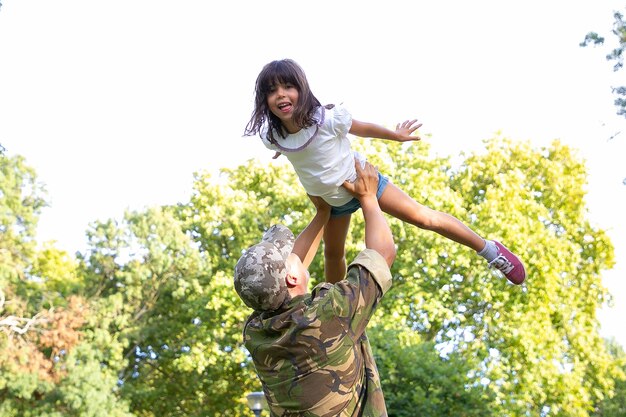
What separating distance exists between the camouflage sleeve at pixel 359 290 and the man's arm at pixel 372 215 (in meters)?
0.12

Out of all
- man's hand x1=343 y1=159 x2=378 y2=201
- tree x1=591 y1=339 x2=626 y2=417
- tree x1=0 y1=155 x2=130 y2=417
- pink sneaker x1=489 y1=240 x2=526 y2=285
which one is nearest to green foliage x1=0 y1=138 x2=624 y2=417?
tree x1=0 y1=155 x2=130 y2=417

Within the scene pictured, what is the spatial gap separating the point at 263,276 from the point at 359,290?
36 centimetres

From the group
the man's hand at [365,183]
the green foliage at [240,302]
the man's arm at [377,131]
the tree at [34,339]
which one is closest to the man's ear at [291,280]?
the man's hand at [365,183]

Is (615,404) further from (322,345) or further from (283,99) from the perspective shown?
(322,345)

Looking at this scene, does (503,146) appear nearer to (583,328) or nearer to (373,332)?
(583,328)

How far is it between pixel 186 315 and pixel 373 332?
27.3ft

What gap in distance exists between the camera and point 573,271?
78.8 feet

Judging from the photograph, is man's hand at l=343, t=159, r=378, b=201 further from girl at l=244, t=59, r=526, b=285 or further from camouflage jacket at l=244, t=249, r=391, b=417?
camouflage jacket at l=244, t=249, r=391, b=417

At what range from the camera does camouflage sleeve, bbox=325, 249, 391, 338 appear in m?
3.51

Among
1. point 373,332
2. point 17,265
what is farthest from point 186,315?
point 373,332

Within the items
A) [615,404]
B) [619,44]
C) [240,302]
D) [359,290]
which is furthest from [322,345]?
[615,404]

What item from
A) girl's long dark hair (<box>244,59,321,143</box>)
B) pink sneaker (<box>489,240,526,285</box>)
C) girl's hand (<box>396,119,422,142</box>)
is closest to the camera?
girl's long dark hair (<box>244,59,321,143</box>)

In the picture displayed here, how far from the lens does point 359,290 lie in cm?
352

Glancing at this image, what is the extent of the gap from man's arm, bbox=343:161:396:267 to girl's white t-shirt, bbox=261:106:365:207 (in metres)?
0.15
